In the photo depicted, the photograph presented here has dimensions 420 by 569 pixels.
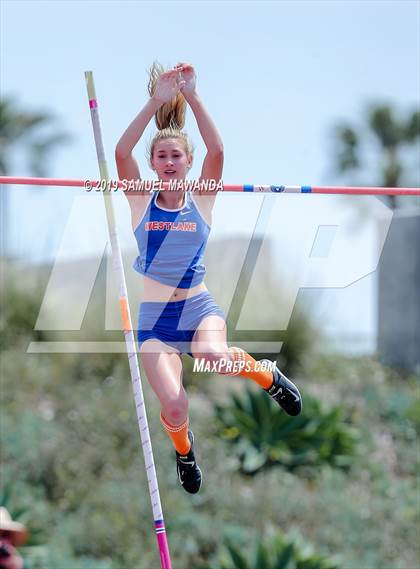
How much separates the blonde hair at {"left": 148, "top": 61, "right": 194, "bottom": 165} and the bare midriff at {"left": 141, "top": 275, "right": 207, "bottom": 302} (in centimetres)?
74

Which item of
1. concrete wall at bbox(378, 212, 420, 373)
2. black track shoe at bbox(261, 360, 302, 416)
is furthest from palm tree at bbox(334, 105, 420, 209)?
black track shoe at bbox(261, 360, 302, 416)

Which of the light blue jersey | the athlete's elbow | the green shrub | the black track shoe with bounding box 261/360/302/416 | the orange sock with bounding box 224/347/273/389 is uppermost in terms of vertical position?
the athlete's elbow

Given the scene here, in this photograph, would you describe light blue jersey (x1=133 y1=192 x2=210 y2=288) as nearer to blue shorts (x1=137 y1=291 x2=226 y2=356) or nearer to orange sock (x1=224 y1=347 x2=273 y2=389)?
blue shorts (x1=137 y1=291 x2=226 y2=356)

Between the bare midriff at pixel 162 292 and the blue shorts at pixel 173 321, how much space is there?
0.02 m

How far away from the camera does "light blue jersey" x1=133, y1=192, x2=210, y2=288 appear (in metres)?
7.65

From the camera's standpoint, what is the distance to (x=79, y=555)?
1891 centimetres

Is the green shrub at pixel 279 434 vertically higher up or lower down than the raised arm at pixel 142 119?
lower down

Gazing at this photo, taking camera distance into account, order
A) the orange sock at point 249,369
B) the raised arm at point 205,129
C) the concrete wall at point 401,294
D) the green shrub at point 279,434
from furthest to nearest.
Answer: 1. the concrete wall at point 401,294
2. the green shrub at point 279,434
3. the raised arm at point 205,129
4. the orange sock at point 249,369

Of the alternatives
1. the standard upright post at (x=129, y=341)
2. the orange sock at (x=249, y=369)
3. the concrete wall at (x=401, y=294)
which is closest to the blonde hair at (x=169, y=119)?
the standard upright post at (x=129, y=341)

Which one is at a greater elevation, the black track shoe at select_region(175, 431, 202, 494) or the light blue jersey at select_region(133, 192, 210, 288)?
the light blue jersey at select_region(133, 192, 210, 288)

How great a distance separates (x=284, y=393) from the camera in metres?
8.02

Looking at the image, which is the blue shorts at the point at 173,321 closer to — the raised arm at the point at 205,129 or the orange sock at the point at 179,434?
Answer: the orange sock at the point at 179,434

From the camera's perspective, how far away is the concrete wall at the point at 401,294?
26547 mm

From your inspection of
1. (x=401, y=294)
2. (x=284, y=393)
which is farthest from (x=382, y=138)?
(x=284, y=393)
